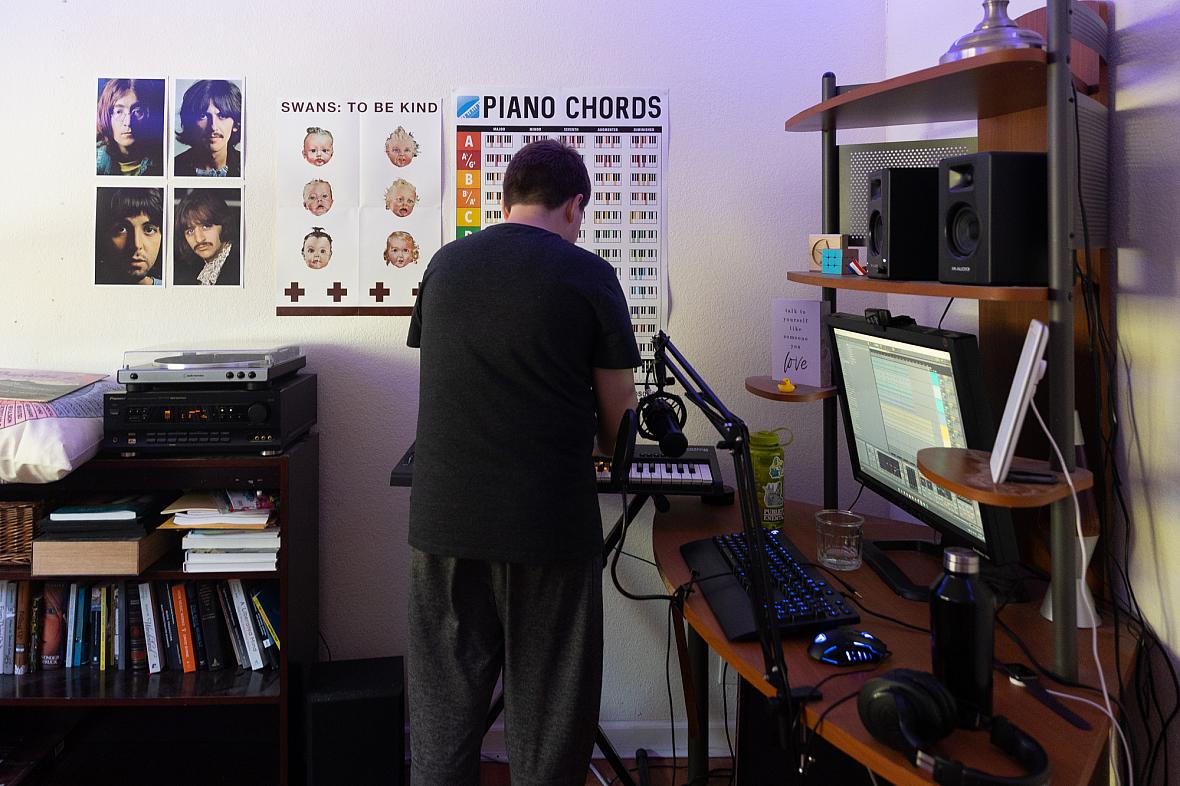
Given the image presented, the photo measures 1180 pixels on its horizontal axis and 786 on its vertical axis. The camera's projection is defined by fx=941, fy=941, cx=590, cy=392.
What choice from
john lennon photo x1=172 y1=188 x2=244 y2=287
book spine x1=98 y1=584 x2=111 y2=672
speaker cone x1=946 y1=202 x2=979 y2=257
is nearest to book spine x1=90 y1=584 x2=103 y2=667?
book spine x1=98 y1=584 x2=111 y2=672

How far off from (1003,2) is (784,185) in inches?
46.4

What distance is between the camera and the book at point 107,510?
2396 millimetres

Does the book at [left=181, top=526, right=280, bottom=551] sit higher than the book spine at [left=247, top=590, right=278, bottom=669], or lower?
higher

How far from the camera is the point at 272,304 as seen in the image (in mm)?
2783

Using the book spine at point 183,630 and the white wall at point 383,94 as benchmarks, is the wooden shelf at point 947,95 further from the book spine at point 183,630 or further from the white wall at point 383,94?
the book spine at point 183,630

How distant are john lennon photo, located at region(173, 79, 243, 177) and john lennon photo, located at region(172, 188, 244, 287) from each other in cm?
7

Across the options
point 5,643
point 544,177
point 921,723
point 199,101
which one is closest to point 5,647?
point 5,643

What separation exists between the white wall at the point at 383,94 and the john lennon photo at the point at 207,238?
5 centimetres

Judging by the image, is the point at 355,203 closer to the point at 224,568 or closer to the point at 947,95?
the point at 224,568

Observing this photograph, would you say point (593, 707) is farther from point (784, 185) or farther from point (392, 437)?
point (784, 185)

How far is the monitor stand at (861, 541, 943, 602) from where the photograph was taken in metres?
1.77

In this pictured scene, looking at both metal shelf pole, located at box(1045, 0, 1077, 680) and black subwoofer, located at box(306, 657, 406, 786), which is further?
black subwoofer, located at box(306, 657, 406, 786)

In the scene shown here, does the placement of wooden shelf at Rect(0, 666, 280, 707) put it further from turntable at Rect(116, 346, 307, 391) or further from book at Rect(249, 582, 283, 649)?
turntable at Rect(116, 346, 307, 391)

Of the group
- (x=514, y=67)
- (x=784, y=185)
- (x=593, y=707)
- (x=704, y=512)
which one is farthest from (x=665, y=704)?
(x=514, y=67)
